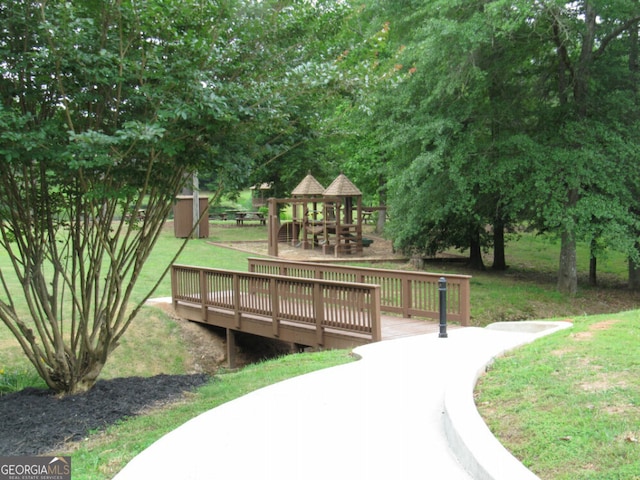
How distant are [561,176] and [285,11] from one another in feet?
35.1

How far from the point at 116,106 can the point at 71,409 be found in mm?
3381

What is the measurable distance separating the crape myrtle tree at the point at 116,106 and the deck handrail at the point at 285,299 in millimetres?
3524

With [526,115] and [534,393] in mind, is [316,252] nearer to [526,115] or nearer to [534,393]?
[526,115]

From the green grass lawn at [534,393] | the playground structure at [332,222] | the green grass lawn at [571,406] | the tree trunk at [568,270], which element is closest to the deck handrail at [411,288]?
the green grass lawn at [534,393]

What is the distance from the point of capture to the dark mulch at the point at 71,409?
6.09 meters

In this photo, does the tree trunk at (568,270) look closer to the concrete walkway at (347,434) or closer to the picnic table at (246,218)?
the concrete walkway at (347,434)

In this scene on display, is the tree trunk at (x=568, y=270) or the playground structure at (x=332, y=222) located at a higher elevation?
the playground structure at (x=332, y=222)

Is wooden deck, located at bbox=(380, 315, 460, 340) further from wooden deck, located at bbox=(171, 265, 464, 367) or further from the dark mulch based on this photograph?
the dark mulch

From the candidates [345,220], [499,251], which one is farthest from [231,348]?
[499,251]

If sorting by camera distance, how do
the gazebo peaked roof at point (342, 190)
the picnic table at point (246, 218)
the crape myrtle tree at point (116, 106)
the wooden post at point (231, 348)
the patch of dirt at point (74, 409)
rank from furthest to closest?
the picnic table at point (246, 218)
the gazebo peaked roof at point (342, 190)
the wooden post at point (231, 348)
the crape myrtle tree at point (116, 106)
the patch of dirt at point (74, 409)

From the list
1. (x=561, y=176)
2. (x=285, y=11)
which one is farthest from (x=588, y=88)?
(x=285, y=11)

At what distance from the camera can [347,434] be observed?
5.39 metres

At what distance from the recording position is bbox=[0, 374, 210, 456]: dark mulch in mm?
6086

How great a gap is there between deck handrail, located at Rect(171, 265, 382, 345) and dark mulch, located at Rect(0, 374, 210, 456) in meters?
2.80
